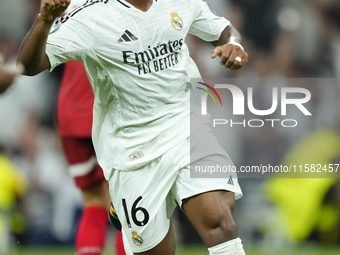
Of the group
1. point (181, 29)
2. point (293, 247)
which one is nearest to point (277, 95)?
point (293, 247)

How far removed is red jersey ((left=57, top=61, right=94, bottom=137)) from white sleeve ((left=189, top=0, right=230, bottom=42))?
1.16 meters

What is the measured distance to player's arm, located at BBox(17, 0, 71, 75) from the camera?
2.53 m

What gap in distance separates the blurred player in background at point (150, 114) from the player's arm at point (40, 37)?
5.2 inches

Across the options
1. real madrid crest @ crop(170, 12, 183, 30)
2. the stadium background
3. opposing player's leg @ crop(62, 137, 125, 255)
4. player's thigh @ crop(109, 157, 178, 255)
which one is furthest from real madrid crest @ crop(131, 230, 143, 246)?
the stadium background

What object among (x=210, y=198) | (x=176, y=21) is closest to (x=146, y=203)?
(x=210, y=198)

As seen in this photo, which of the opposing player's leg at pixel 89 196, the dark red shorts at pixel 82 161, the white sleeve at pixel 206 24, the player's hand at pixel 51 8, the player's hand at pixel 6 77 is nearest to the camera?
the player's hand at pixel 6 77

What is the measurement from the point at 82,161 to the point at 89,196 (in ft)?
0.92

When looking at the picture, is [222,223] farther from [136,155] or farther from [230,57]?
[230,57]

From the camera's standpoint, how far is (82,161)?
4.33 metres

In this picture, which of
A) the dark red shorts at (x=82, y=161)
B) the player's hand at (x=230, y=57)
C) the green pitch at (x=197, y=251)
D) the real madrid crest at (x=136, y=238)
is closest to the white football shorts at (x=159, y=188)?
the real madrid crest at (x=136, y=238)

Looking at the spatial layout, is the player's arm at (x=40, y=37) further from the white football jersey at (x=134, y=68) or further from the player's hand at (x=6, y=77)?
the player's hand at (x=6, y=77)

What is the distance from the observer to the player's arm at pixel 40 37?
8.29 feet

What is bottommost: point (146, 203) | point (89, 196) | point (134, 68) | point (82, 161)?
point (89, 196)

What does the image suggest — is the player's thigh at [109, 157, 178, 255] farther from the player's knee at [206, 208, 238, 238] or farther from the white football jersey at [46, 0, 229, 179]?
the player's knee at [206, 208, 238, 238]
